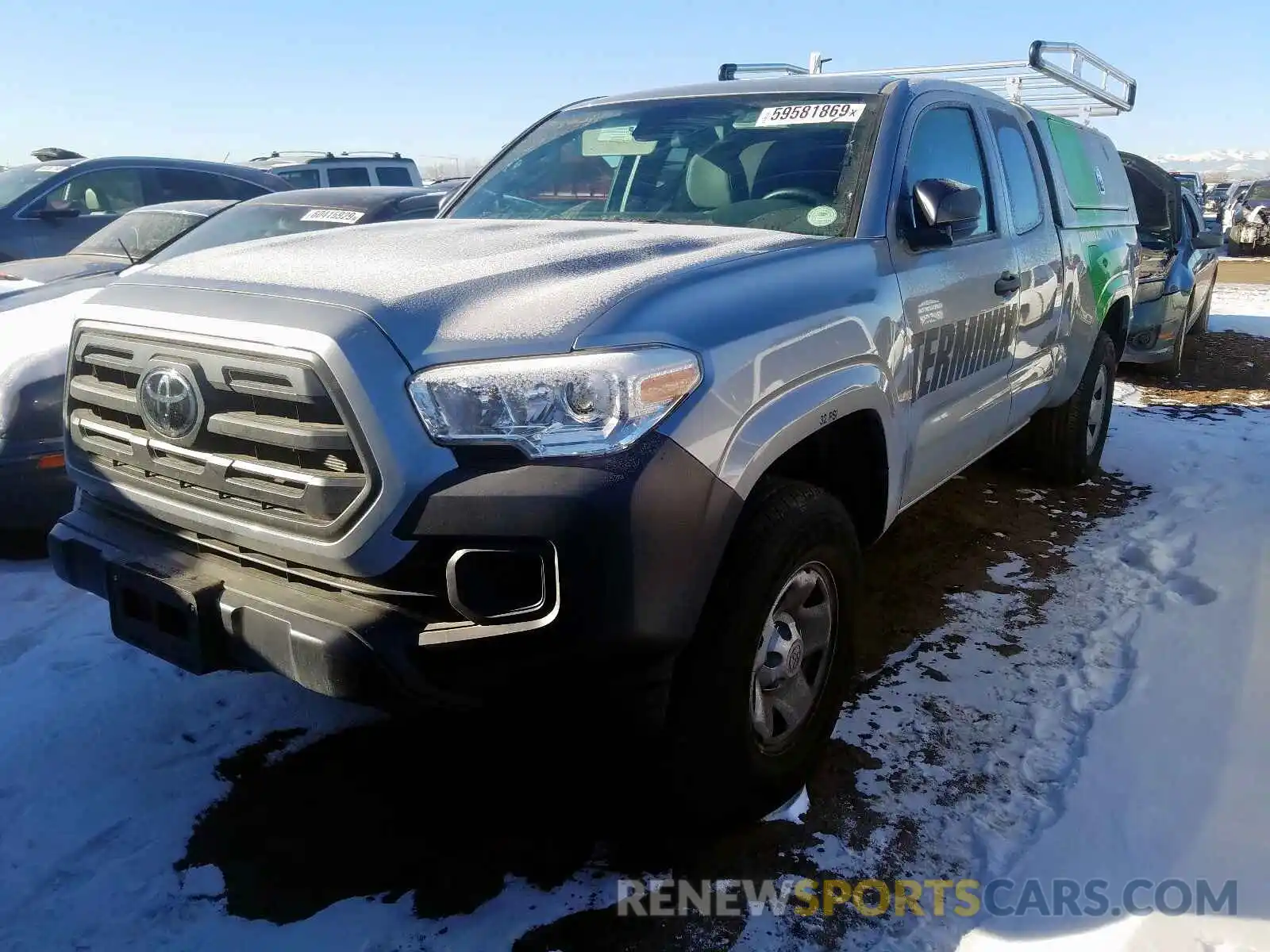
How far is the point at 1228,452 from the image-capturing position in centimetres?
616

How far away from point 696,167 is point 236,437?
1.87m

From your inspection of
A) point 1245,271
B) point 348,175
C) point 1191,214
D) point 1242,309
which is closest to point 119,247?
point 348,175

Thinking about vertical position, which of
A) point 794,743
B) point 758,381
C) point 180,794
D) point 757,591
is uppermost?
point 758,381

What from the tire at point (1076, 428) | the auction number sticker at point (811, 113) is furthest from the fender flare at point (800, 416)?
the tire at point (1076, 428)

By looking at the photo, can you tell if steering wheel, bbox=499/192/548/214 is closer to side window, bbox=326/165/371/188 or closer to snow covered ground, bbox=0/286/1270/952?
snow covered ground, bbox=0/286/1270/952

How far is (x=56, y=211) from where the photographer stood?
320 inches

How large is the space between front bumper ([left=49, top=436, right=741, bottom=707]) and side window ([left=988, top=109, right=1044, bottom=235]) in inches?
103

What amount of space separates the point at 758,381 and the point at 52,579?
313 cm

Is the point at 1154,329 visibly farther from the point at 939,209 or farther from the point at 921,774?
the point at 921,774

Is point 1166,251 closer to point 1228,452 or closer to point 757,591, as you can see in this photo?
point 1228,452

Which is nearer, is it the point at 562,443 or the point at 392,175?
the point at 562,443

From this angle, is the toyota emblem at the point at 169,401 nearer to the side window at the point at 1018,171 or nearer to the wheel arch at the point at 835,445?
the wheel arch at the point at 835,445

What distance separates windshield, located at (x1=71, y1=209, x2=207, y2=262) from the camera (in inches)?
266

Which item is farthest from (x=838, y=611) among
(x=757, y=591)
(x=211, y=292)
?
(x=211, y=292)
